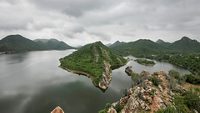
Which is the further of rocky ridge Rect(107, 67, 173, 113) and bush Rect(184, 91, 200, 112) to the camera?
bush Rect(184, 91, 200, 112)

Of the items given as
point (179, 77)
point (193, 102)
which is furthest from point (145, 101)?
point (179, 77)

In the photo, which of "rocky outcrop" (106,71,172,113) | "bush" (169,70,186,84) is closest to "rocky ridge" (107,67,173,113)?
"rocky outcrop" (106,71,172,113)

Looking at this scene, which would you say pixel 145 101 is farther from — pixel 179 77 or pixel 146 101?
pixel 179 77

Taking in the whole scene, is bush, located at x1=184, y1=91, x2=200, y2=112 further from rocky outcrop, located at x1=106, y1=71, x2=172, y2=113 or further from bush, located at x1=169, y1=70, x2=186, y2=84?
bush, located at x1=169, y1=70, x2=186, y2=84

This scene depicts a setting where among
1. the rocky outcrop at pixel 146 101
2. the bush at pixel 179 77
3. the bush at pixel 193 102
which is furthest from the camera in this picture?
the bush at pixel 179 77

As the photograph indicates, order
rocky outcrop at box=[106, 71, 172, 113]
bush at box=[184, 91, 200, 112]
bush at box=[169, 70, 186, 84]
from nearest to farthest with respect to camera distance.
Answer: rocky outcrop at box=[106, 71, 172, 113]
bush at box=[184, 91, 200, 112]
bush at box=[169, 70, 186, 84]

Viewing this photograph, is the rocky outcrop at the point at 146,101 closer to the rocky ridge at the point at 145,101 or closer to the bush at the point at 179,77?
the rocky ridge at the point at 145,101

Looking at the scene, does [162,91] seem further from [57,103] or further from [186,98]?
[57,103]

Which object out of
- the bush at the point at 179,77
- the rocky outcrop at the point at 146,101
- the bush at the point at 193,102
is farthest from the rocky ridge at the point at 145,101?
the bush at the point at 179,77

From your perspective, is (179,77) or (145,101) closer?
(145,101)

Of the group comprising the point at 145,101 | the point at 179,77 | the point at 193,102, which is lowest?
the point at 193,102

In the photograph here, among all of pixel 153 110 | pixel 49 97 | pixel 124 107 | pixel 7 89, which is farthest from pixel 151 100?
pixel 7 89
